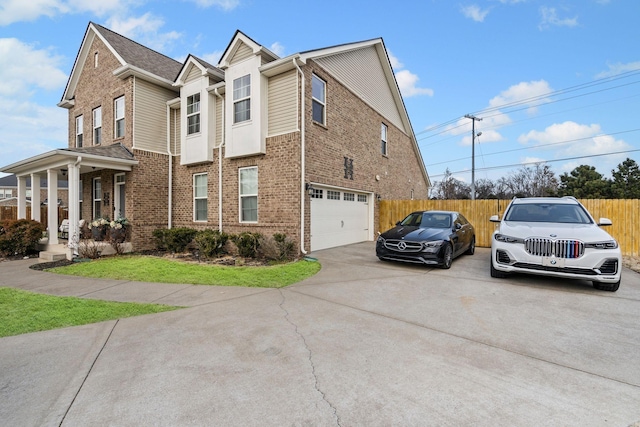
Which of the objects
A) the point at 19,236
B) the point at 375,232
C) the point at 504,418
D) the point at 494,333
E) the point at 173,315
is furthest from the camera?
the point at 375,232

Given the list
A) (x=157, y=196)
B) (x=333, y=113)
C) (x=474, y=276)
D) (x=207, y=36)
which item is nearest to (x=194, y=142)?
(x=157, y=196)

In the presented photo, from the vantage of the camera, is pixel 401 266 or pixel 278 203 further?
pixel 278 203

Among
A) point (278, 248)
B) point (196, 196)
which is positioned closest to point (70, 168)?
point (196, 196)

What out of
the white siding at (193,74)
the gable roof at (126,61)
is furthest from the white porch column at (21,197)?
the white siding at (193,74)

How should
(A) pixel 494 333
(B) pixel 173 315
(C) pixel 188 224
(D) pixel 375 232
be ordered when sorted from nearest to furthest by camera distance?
(A) pixel 494 333
(B) pixel 173 315
(C) pixel 188 224
(D) pixel 375 232

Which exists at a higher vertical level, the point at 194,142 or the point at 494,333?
the point at 194,142

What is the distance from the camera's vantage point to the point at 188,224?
1188cm

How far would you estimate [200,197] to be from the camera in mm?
11672

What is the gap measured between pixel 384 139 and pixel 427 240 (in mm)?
9068

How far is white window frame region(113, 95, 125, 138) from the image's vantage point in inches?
476

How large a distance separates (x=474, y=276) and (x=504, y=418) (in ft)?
16.9

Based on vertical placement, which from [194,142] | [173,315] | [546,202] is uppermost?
[194,142]

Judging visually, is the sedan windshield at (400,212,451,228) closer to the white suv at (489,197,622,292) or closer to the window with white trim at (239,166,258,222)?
the white suv at (489,197,622,292)

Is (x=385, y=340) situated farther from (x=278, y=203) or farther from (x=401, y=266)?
(x=278, y=203)
